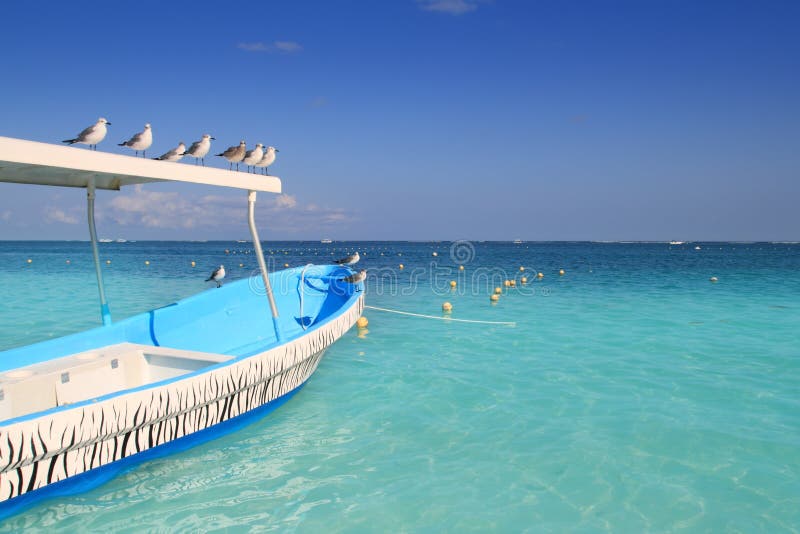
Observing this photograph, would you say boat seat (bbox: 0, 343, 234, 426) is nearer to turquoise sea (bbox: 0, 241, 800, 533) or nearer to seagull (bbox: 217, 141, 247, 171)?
turquoise sea (bbox: 0, 241, 800, 533)

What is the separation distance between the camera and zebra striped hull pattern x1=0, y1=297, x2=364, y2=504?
384 centimetres

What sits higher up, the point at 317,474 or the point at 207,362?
the point at 207,362

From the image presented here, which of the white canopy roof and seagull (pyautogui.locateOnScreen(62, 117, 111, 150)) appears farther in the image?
seagull (pyautogui.locateOnScreen(62, 117, 111, 150))

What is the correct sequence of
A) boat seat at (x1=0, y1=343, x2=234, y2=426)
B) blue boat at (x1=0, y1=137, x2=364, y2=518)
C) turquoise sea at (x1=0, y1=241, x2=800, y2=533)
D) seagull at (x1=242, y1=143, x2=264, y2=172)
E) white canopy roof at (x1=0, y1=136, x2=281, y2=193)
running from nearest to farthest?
blue boat at (x1=0, y1=137, x2=364, y2=518), white canopy roof at (x1=0, y1=136, x2=281, y2=193), turquoise sea at (x1=0, y1=241, x2=800, y2=533), boat seat at (x1=0, y1=343, x2=234, y2=426), seagull at (x1=242, y1=143, x2=264, y2=172)

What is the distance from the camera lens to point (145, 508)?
15.5ft

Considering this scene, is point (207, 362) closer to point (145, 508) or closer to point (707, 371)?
point (145, 508)

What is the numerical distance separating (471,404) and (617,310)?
11.7 metres

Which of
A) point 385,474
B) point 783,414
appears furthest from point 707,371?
point 385,474

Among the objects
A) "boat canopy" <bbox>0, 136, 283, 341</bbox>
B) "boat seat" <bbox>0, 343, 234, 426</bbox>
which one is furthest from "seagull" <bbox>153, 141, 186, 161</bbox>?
"boat seat" <bbox>0, 343, 234, 426</bbox>

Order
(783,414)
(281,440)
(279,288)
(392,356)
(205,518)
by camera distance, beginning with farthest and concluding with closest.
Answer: (279,288) → (392,356) → (783,414) → (281,440) → (205,518)

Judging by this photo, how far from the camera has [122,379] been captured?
6.45 metres

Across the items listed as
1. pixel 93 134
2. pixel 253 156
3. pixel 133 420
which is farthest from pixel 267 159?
pixel 133 420

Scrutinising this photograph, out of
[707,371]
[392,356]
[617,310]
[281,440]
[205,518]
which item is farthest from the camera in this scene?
[617,310]

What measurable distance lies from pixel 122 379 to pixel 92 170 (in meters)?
2.83
